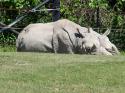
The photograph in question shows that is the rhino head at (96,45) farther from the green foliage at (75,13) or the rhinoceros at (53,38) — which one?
the green foliage at (75,13)

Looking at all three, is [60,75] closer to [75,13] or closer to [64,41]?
[64,41]

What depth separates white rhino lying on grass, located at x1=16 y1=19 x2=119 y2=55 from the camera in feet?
49.8

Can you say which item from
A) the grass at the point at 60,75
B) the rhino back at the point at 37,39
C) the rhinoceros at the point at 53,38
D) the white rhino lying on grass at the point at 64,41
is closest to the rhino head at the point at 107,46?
the white rhino lying on grass at the point at 64,41

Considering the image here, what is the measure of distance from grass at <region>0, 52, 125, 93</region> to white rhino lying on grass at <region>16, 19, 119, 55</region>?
2984mm

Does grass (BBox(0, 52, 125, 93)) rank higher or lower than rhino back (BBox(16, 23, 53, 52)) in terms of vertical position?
higher

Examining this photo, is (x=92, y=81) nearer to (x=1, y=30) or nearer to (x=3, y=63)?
(x=3, y=63)

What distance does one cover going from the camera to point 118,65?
1094 cm

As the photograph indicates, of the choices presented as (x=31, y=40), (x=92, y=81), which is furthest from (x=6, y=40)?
(x=92, y=81)

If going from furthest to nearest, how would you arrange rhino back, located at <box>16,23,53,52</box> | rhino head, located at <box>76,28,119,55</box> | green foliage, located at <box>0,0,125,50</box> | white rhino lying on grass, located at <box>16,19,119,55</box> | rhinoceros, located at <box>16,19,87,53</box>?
green foliage, located at <box>0,0,125,50</box> < rhino back, located at <box>16,23,53,52</box> < rhinoceros, located at <box>16,19,87,53</box> < white rhino lying on grass, located at <box>16,19,119,55</box> < rhino head, located at <box>76,28,119,55</box>

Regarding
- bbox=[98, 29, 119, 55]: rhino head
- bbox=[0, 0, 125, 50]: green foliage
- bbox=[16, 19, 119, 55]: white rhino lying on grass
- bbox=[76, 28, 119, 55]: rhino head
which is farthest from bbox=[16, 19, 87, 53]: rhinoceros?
bbox=[0, 0, 125, 50]: green foliage

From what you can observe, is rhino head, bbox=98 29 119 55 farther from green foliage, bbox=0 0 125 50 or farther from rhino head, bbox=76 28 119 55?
green foliage, bbox=0 0 125 50

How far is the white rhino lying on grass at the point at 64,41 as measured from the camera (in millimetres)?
15180

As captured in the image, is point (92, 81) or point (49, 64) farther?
point (49, 64)

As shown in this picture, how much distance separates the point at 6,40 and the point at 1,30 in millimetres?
1384
